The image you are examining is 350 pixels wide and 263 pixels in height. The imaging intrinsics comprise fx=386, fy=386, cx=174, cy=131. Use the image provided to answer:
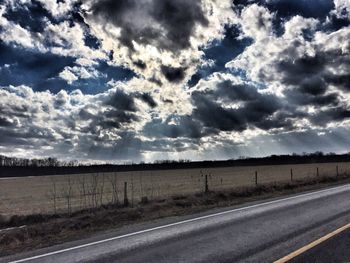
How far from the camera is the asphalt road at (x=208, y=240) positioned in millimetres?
7754

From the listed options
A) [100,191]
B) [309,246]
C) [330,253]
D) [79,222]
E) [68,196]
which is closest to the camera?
[330,253]

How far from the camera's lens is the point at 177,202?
19516 millimetres

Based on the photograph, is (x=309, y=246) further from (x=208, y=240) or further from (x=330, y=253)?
(x=208, y=240)

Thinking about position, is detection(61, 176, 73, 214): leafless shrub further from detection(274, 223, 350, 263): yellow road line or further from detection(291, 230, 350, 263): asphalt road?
detection(291, 230, 350, 263): asphalt road

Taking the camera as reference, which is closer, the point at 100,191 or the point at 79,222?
the point at 79,222

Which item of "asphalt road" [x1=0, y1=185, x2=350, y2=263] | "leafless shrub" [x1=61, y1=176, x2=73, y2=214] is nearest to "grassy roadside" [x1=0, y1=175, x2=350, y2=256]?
"leafless shrub" [x1=61, y1=176, x2=73, y2=214]

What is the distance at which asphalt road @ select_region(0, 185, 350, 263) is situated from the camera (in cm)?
775

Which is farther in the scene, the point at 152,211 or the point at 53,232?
the point at 152,211

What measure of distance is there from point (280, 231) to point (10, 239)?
7.93m

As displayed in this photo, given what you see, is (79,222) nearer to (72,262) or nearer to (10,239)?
(10,239)

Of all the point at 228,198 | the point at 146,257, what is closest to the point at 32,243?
the point at 146,257

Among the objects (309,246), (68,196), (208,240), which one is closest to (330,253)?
(309,246)

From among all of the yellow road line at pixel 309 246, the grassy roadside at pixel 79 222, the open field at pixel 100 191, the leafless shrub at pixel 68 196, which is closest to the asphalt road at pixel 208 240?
the yellow road line at pixel 309 246

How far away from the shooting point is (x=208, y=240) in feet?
30.2
